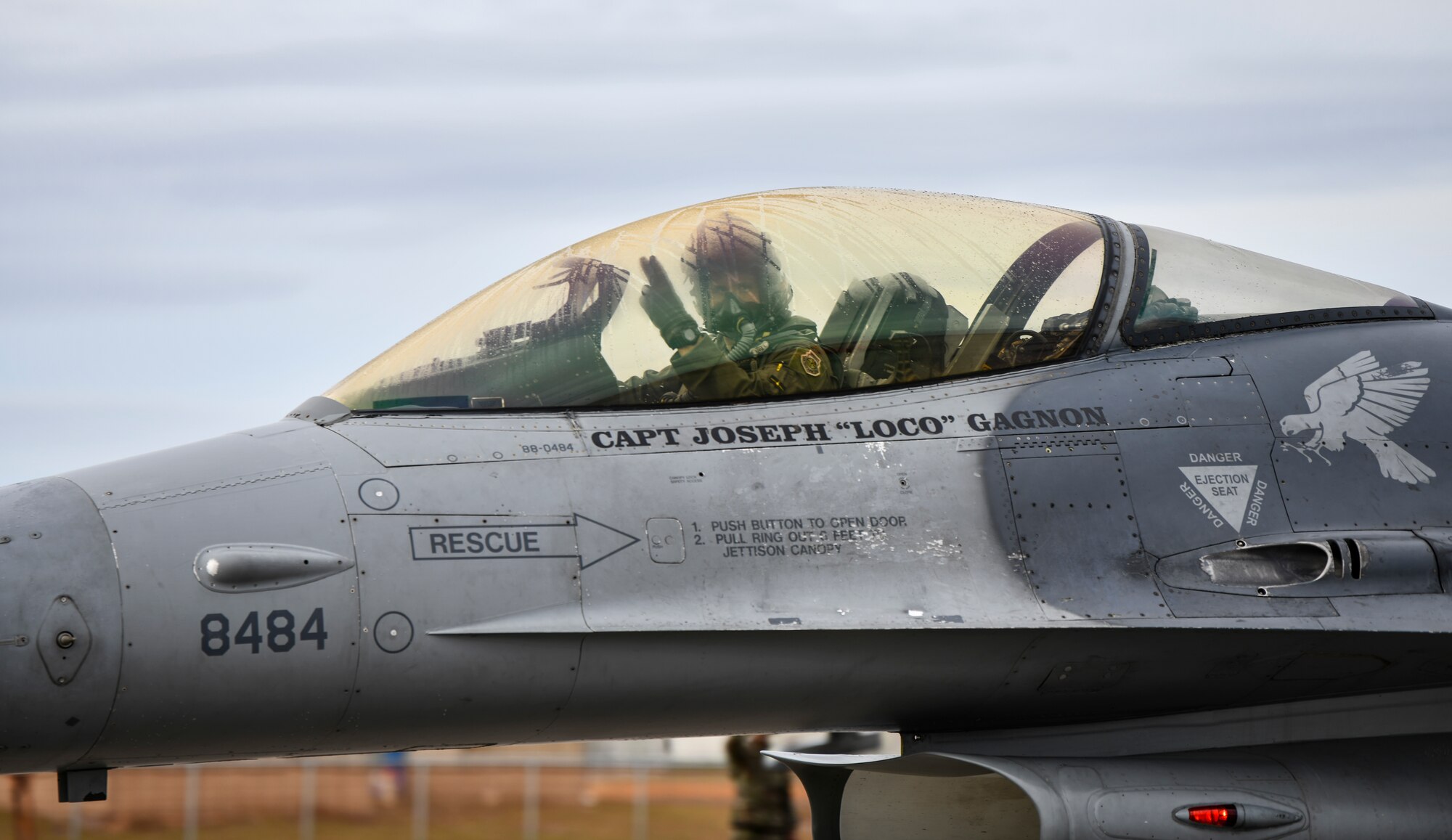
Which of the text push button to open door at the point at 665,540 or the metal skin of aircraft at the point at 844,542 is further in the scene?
the text push button to open door at the point at 665,540

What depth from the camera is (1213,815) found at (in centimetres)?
527

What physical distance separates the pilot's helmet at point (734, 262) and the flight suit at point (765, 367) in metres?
0.09

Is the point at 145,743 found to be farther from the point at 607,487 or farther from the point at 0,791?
the point at 0,791

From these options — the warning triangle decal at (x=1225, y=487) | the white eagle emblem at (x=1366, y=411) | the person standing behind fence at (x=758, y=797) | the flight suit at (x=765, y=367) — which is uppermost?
the flight suit at (x=765, y=367)

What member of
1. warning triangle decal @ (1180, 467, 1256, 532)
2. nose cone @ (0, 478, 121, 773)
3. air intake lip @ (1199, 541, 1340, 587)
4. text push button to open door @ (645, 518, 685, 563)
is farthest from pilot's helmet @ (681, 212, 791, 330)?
nose cone @ (0, 478, 121, 773)

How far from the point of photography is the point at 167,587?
455 centimetres

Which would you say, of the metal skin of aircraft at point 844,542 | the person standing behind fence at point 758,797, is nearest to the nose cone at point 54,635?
the metal skin of aircraft at point 844,542

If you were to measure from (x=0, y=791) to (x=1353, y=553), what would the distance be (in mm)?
15676

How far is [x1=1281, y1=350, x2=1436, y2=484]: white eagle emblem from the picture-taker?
5.89 m

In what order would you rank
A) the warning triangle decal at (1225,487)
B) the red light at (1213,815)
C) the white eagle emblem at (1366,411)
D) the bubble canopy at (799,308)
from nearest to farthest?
the red light at (1213,815), the bubble canopy at (799,308), the warning triangle decal at (1225,487), the white eagle emblem at (1366,411)

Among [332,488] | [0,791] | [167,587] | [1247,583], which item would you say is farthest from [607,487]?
[0,791]

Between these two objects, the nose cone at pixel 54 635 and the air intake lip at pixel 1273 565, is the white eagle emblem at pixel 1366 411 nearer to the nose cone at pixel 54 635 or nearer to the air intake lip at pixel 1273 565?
the air intake lip at pixel 1273 565

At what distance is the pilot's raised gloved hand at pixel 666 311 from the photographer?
5586 mm

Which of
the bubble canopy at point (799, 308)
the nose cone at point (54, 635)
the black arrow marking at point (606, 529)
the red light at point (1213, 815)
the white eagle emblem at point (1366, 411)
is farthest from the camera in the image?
the white eagle emblem at point (1366, 411)
